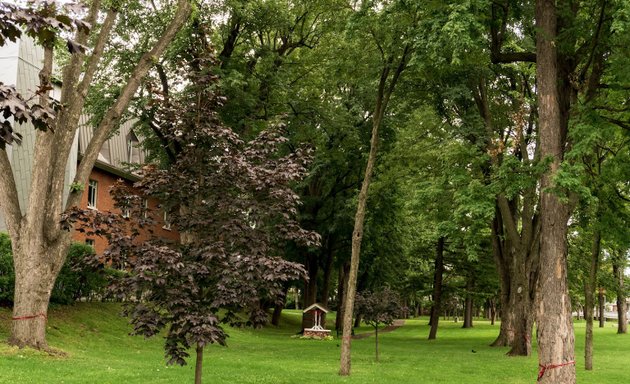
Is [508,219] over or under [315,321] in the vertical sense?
over

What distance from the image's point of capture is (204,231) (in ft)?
29.7

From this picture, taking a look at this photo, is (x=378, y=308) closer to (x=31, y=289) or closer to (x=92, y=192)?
(x=31, y=289)

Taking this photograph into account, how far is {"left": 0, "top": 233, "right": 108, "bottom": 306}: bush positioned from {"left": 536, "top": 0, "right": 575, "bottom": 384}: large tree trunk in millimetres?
10927

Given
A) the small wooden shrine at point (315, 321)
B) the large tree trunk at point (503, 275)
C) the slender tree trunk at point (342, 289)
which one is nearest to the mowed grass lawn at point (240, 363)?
the large tree trunk at point (503, 275)

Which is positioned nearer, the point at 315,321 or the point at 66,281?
the point at 66,281

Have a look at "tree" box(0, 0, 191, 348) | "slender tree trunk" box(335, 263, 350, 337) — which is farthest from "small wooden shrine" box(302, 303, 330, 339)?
"tree" box(0, 0, 191, 348)

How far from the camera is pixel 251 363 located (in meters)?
17.4

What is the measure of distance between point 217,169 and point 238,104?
15.4m

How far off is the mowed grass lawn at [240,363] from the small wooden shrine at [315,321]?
4.82m

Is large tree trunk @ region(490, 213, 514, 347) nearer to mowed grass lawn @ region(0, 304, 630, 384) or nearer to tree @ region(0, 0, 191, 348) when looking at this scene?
mowed grass lawn @ region(0, 304, 630, 384)

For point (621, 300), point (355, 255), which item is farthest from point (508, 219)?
point (621, 300)

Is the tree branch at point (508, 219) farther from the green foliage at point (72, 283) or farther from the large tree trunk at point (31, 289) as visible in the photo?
the large tree trunk at point (31, 289)

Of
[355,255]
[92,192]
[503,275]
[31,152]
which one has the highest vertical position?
[31,152]

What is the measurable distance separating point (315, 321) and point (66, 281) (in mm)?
14661
